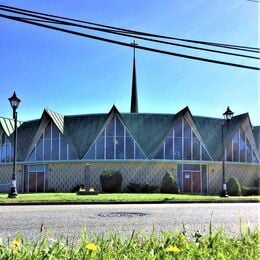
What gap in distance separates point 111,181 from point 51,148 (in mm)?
8710

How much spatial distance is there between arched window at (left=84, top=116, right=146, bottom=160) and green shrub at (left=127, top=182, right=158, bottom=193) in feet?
12.3

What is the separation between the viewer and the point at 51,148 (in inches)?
1813

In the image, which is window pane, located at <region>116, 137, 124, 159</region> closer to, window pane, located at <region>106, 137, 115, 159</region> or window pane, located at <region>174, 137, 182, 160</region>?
window pane, located at <region>106, 137, 115, 159</region>

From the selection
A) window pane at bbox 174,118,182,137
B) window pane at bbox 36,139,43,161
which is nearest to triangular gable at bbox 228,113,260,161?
window pane at bbox 174,118,182,137

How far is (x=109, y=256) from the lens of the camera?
16.1ft

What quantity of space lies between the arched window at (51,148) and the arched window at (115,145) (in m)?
2.41

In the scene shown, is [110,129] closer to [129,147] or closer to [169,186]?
[129,147]

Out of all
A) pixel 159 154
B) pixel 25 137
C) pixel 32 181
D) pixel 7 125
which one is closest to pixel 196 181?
pixel 159 154

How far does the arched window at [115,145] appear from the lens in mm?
43875

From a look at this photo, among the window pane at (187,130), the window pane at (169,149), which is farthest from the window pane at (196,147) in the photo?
the window pane at (169,149)

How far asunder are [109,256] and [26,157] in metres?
43.4

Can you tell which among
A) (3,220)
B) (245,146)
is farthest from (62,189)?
(3,220)

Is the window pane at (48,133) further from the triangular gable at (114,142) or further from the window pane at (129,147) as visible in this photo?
the window pane at (129,147)

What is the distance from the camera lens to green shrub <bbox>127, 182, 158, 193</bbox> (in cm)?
4012
